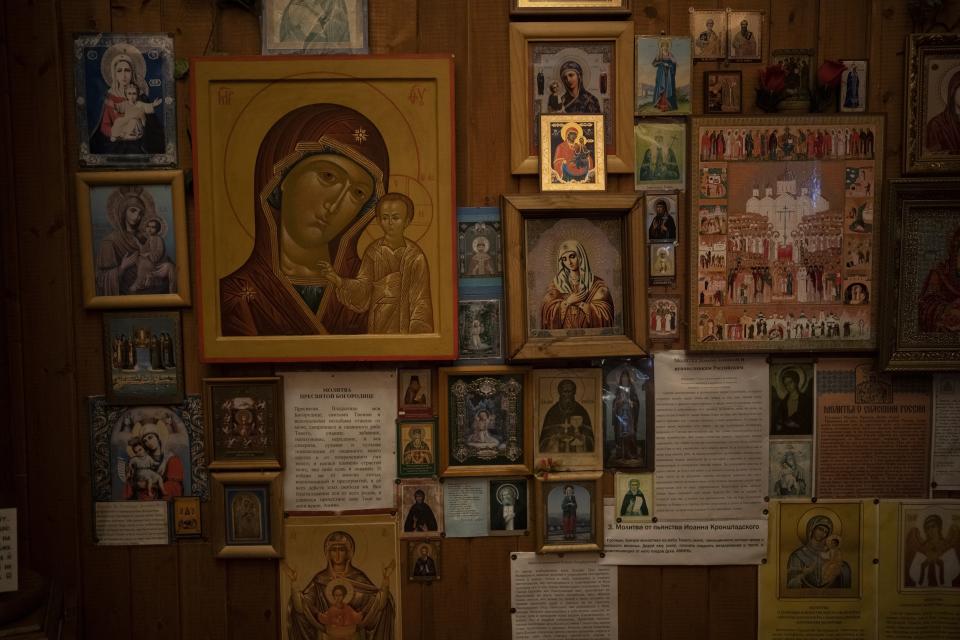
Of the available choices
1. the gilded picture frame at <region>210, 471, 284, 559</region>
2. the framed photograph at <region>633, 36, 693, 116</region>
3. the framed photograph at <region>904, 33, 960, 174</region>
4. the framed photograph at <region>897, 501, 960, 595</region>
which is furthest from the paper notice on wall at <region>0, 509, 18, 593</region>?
the framed photograph at <region>904, 33, 960, 174</region>

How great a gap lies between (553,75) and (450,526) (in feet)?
4.24

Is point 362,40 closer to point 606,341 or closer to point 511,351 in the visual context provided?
point 511,351

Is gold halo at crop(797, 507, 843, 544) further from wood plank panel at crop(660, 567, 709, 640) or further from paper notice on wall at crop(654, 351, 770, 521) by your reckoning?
wood plank panel at crop(660, 567, 709, 640)

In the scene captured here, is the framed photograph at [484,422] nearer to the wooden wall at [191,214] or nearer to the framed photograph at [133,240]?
the wooden wall at [191,214]

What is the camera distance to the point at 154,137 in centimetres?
160

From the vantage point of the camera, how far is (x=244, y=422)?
5.39 ft

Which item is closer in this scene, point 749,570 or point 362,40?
point 362,40

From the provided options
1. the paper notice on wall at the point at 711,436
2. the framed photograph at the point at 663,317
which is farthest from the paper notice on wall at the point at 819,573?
the framed photograph at the point at 663,317

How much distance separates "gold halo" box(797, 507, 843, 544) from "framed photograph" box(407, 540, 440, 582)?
105cm

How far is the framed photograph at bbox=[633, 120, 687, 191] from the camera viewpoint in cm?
162

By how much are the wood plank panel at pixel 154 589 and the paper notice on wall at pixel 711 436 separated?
1.41 metres

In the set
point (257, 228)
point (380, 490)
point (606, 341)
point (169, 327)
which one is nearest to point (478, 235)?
point (606, 341)

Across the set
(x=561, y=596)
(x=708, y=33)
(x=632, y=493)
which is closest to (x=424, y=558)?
(x=561, y=596)

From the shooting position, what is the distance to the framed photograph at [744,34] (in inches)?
63.6
